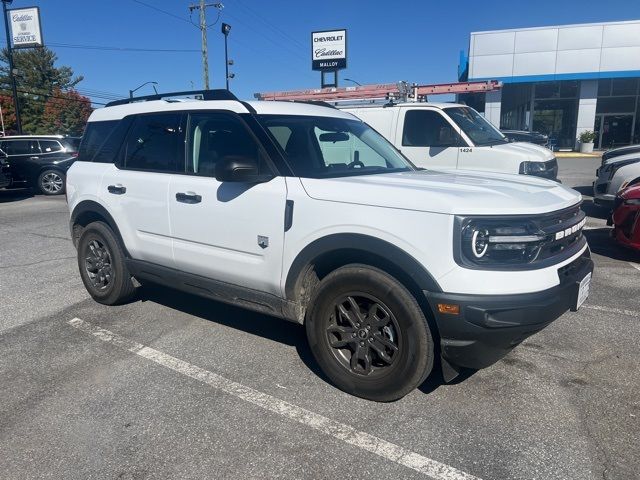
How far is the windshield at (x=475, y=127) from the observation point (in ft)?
26.9

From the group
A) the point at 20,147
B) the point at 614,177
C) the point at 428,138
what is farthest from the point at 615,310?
the point at 20,147

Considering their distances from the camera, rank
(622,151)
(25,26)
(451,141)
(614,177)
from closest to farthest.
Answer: (451,141), (614,177), (622,151), (25,26)

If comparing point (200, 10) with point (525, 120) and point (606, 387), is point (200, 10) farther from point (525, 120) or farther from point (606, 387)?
point (606, 387)

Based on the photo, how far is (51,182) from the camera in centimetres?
1517

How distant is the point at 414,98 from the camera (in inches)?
455

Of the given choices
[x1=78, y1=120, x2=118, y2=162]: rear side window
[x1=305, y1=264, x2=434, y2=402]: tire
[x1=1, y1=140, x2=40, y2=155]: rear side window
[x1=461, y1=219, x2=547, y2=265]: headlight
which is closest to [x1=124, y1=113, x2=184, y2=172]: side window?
[x1=78, y1=120, x2=118, y2=162]: rear side window

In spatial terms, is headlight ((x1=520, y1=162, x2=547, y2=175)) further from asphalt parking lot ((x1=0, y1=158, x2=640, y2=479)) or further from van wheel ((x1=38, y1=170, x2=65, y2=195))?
van wheel ((x1=38, y1=170, x2=65, y2=195))

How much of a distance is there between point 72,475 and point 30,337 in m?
2.24

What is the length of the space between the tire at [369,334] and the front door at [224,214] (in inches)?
18.2

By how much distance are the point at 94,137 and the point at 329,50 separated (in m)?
29.1

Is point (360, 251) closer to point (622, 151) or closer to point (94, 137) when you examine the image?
point (94, 137)

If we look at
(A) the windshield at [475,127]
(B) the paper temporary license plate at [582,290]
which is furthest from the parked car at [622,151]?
(B) the paper temporary license plate at [582,290]

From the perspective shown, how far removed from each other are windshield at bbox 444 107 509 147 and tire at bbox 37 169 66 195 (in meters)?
12.0

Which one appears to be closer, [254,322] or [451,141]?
[254,322]
